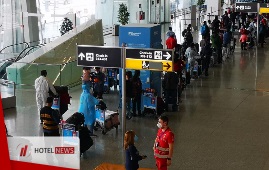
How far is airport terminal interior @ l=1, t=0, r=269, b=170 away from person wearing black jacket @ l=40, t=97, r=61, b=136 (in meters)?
0.93

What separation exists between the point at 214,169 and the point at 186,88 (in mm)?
7776

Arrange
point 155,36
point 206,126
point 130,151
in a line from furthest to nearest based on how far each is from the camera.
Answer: point 155,36, point 206,126, point 130,151

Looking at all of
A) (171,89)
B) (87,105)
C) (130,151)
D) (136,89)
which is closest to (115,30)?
(171,89)

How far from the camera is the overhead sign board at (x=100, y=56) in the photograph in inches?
380

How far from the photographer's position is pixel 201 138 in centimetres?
1158

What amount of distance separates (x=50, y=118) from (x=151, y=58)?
231cm

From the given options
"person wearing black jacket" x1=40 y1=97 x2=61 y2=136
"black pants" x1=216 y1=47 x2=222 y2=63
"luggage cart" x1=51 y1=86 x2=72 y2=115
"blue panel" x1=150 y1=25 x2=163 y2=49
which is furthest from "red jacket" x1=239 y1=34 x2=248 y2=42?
"person wearing black jacket" x1=40 y1=97 x2=61 y2=136

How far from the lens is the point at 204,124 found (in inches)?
503

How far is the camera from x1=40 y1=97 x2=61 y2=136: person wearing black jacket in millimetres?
9492

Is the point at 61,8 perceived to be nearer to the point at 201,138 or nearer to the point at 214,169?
the point at 201,138

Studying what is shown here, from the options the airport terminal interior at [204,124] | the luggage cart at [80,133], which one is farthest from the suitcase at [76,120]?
the airport terminal interior at [204,124]

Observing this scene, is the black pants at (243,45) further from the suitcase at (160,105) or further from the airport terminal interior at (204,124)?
the suitcase at (160,105)

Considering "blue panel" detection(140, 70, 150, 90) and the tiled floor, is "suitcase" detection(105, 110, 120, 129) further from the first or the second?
"blue panel" detection(140, 70, 150, 90)

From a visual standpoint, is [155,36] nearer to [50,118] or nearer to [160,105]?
[160,105]
